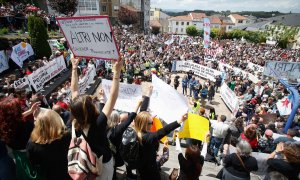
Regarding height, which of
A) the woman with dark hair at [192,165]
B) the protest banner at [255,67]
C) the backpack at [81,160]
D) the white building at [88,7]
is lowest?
the protest banner at [255,67]

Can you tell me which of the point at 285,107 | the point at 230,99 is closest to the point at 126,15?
the point at 230,99

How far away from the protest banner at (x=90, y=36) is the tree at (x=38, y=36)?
13528mm

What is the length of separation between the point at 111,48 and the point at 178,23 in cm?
12310

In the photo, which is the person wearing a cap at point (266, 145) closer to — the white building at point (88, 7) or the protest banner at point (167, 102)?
the protest banner at point (167, 102)

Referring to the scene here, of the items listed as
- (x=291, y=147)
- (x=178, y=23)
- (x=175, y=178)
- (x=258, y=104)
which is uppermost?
(x=178, y=23)

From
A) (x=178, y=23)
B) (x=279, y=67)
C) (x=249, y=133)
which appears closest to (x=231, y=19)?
(x=178, y=23)

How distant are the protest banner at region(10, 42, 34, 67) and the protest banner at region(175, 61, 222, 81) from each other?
13.8m

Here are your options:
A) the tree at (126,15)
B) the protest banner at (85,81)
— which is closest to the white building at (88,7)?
the tree at (126,15)

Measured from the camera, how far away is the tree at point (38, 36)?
51.1ft

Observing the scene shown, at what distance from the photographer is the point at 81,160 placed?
8.98 feet

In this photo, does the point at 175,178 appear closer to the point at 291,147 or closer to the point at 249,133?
the point at 291,147

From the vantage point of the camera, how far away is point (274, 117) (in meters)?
10.3

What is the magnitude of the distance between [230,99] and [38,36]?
43.9 ft

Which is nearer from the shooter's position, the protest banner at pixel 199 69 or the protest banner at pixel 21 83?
the protest banner at pixel 21 83
